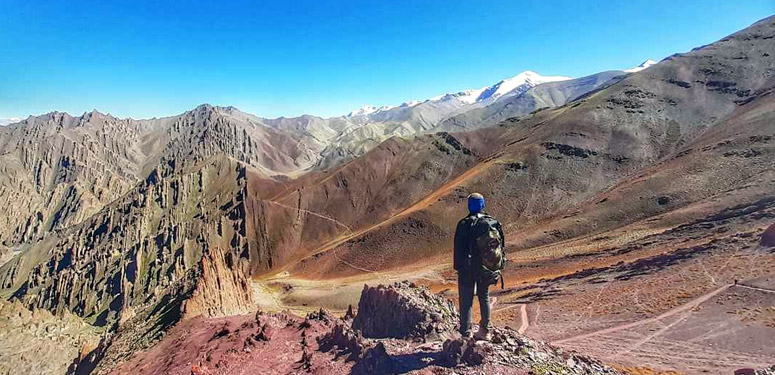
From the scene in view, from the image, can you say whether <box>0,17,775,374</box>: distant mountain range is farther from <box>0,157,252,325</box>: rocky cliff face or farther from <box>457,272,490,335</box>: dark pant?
<box>457,272,490,335</box>: dark pant

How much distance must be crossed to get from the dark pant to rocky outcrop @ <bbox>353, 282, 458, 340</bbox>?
2453mm

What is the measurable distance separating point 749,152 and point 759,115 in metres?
12.3

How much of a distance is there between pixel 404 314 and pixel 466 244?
220 inches

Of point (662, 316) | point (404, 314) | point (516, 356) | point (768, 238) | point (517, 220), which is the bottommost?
point (662, 316)

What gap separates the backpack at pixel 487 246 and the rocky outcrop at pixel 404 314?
12.5ft

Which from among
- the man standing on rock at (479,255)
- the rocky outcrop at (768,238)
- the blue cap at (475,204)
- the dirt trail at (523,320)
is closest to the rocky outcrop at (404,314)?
the man standing on rock at (479,255)

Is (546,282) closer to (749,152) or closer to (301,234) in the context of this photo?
(749,152)

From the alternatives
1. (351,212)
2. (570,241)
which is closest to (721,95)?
(570,241)

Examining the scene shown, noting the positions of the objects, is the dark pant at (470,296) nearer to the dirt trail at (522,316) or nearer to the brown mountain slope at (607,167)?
the dirt trail at (522,316)

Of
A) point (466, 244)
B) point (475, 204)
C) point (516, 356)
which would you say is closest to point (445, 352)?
point (516, 356)

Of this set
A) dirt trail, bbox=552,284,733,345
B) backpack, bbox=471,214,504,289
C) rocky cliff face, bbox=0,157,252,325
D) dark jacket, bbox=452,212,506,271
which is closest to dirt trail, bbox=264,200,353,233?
rocky cliff face, bbox=0,157,252,325

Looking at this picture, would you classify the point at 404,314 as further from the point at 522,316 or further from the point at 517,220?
the point at 517,220

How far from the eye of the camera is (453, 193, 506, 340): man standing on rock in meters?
9.52

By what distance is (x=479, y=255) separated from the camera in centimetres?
961
